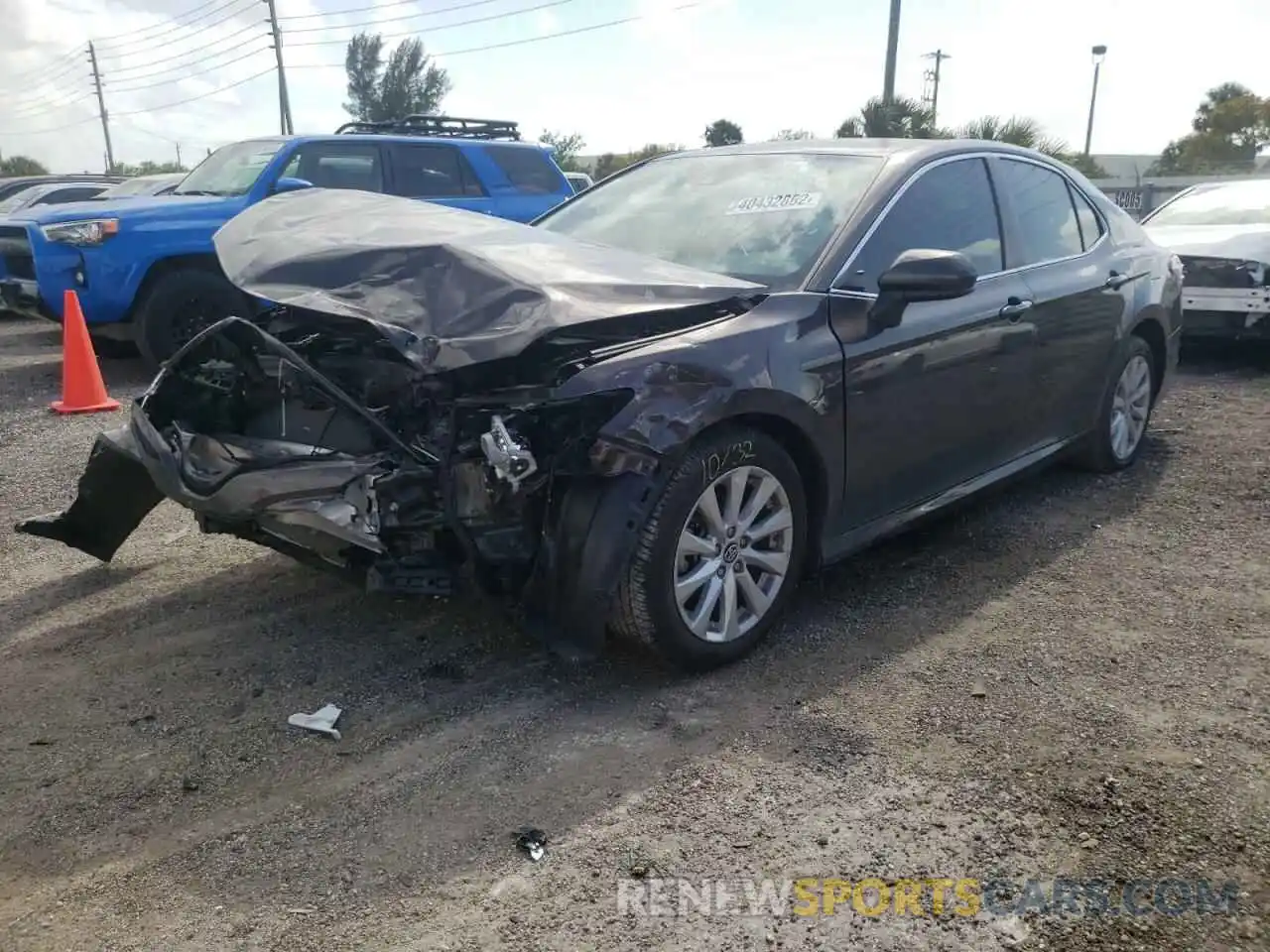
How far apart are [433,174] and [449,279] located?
6.92 m

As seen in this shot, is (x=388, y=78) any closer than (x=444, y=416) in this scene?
No

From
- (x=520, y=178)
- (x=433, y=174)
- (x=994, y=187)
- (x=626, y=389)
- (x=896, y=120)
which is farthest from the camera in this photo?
(x=896, y=120)

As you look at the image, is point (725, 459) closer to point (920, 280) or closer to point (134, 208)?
point (920, 280)

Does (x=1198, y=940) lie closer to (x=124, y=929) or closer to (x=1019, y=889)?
(x=1019, y=889)

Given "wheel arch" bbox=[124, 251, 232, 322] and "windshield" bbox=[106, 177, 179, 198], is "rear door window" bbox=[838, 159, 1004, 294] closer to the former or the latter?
"wheel arch" bbox=[124, 251, 232, 322]

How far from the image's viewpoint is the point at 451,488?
3023mm

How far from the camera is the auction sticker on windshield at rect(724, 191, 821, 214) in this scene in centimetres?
396

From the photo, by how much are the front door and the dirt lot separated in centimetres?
49

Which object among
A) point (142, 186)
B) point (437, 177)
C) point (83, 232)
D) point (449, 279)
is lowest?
point (83, 232)

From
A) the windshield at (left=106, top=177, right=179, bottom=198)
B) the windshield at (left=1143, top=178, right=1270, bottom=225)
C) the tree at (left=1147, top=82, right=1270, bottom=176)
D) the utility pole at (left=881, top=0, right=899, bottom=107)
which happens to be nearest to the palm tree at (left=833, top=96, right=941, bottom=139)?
the utility pole at (left=881, top=0, right=899, bottom=107)

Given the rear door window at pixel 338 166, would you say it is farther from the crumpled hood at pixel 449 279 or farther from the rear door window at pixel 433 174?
the crumpled hood at pixel 449 279

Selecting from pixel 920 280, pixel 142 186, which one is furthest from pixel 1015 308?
pixel 142 186

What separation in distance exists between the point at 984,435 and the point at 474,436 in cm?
228

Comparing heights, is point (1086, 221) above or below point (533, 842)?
above
